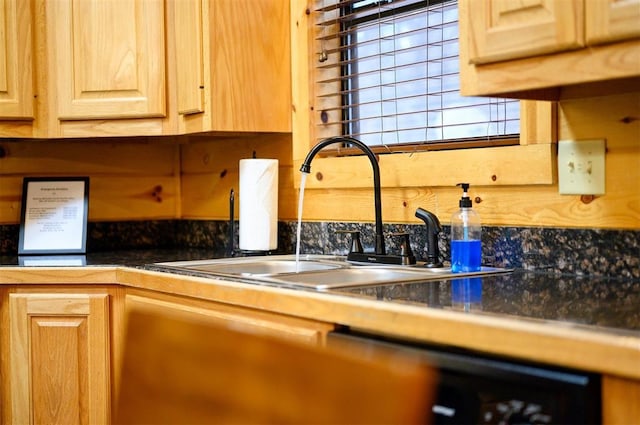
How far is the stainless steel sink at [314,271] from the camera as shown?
6.42 ft

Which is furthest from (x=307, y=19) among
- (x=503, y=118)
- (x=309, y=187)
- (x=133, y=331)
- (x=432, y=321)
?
(x=133, y=331)

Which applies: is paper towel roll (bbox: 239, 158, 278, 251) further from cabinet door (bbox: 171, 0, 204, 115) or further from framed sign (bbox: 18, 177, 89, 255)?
framed sign (bbox: 18, 177, 89, 255)

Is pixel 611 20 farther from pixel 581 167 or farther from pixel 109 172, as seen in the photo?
pixel 109 172

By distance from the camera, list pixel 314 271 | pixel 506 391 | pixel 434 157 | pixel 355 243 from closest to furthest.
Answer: pixel 506 391 < pixel 314 271 < pixel 434 157 < pixel 355 243

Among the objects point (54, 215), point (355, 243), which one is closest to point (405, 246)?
point (355, 243)

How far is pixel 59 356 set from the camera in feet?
8.12

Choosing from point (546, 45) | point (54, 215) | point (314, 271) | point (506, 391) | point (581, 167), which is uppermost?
point (546, 45)

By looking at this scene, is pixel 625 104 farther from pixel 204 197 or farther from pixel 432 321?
pixel 204 197

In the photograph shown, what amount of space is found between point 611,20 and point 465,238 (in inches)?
28.2

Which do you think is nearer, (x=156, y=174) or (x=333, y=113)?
(x=333, y=113)

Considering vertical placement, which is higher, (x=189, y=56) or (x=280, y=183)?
(x=189, y=56)

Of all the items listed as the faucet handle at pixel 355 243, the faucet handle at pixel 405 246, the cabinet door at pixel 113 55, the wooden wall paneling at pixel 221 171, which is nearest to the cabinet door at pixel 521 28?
the faucet handle at pixel 405 246

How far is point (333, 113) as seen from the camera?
2.77 meters

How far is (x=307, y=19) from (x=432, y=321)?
156 cm
